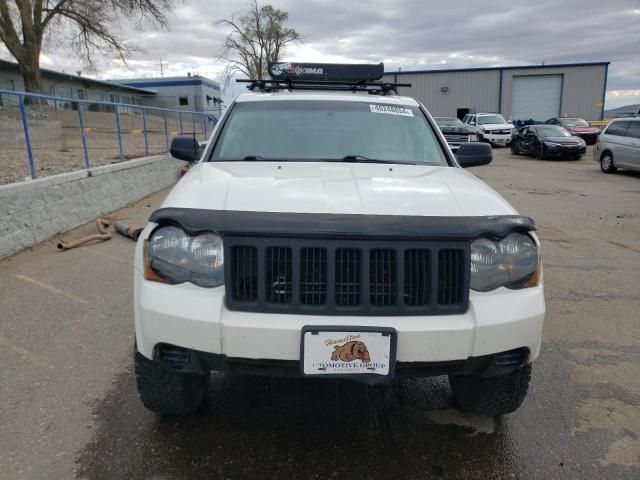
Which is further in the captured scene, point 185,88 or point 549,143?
point 185,88

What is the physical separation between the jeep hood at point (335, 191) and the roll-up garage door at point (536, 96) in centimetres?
4542

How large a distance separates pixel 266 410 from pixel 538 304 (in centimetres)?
159

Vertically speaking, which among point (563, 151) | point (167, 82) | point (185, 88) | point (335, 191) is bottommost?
point (563, 151)

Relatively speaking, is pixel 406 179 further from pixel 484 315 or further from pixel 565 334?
pixel 565 334

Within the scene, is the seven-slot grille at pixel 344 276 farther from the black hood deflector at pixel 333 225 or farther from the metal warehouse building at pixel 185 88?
the metal warehouse building at pixel 185 88

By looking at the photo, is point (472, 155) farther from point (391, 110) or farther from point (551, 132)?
point (551, 132)

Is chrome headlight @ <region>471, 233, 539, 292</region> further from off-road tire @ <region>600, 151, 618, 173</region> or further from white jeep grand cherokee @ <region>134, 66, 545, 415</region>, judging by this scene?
off-road tire @ <region>600, 151, 618, 173</region>

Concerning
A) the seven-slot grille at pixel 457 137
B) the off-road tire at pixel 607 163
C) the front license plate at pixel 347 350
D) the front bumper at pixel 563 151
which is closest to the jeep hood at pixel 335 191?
the front license plate at pixel 347 350

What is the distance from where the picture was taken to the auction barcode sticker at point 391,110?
12.4 feet

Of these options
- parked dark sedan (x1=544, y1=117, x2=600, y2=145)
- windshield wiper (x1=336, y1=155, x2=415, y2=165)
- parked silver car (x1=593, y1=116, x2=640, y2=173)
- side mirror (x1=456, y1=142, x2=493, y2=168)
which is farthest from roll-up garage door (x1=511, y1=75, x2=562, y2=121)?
windshield wiper (x1=336, y1=155, x2=415, y2=165)

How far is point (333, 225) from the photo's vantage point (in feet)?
6.88

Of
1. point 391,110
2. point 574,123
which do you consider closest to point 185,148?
point 391,110

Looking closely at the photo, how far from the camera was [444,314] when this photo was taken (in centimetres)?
216

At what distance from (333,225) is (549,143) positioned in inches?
830
